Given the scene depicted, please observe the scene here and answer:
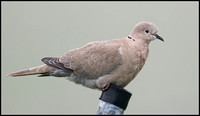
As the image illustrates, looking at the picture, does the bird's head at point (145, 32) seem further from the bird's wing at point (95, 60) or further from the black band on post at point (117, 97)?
the black band on post at point (117, 97)

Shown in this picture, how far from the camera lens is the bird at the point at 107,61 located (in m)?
4.64

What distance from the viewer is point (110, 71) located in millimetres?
4715

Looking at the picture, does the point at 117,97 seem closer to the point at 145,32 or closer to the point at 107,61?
the point at 107,61

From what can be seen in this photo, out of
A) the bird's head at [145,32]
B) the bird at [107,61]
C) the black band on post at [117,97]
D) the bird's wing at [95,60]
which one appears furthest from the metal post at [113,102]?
the bird's head at [145,32]

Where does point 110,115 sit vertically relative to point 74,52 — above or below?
below

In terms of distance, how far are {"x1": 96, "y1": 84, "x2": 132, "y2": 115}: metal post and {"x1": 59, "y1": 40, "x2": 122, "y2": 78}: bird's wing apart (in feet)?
5.02

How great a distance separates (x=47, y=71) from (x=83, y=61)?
0.58 m

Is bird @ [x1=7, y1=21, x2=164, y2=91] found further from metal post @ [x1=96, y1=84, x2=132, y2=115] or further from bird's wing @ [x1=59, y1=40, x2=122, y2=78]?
metal post @ [x1=96, y1=84, x2=132, y2=115]

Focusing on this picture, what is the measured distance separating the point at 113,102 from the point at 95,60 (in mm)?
1765

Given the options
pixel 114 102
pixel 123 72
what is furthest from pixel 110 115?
pixel 123 72

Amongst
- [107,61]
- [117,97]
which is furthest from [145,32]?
[117,97]

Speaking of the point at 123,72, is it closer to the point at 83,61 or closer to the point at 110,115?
the point at 83,61

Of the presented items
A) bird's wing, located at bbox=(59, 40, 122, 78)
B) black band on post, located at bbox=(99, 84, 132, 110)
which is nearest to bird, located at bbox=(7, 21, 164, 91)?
bird's wing, located at bbox=(59, 40, 122, 78)

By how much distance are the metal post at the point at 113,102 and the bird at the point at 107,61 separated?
4.39ft
